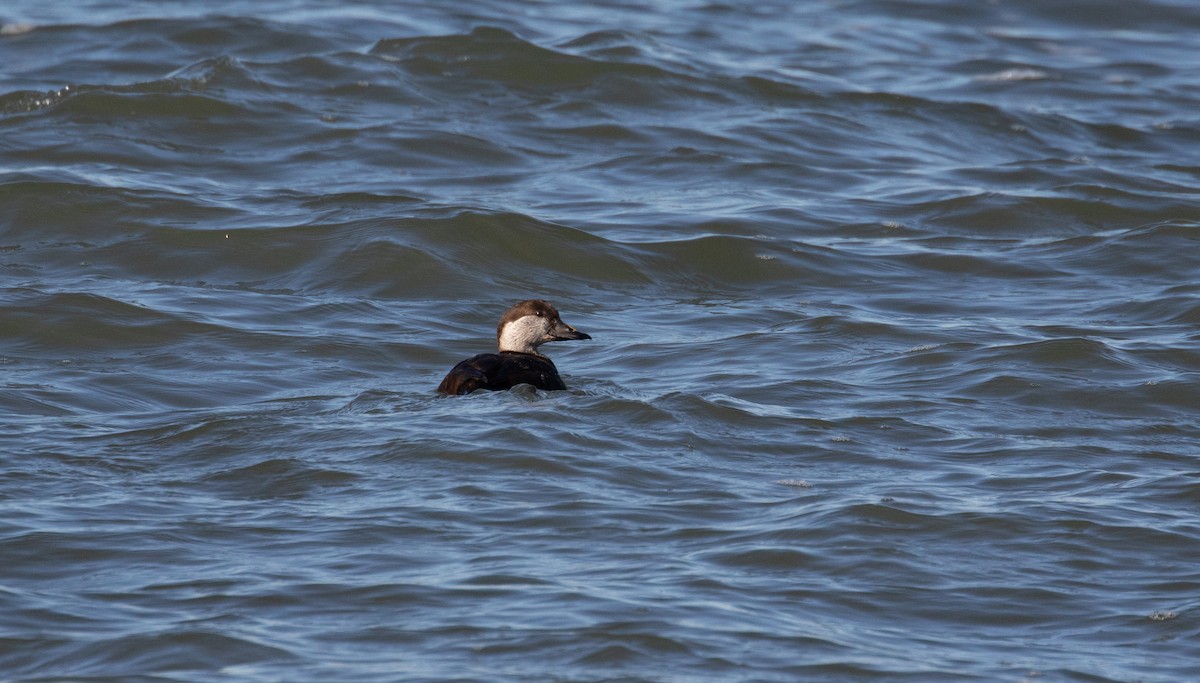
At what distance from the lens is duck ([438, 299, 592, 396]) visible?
7996mm

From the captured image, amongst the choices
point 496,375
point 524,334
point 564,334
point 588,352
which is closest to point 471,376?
point 496,375

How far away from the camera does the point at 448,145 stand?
45.6 feet

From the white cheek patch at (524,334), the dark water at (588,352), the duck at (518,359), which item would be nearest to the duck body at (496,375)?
the duck at (518,359)

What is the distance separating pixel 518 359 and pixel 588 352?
1.39m

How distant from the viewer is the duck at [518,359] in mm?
7996

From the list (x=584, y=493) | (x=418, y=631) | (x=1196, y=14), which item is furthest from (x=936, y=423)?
(x=1196, y=14)

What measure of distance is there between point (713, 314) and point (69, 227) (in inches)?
173

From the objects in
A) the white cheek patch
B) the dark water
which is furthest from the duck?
the dark water

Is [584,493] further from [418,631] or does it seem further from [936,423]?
[936,423]

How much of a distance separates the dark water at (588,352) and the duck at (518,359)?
0.19 m

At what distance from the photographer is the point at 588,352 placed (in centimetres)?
961

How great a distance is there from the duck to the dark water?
0.64 feet

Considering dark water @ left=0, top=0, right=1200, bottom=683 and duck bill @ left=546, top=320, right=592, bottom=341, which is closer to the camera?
dark water @ left=0, top=0, right=1200, bottom=683

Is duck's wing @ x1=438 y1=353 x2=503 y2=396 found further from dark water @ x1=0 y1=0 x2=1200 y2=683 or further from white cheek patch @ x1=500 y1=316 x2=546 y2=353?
white cheek patch @ x1=500 y1=316 x2=546 y2=353
